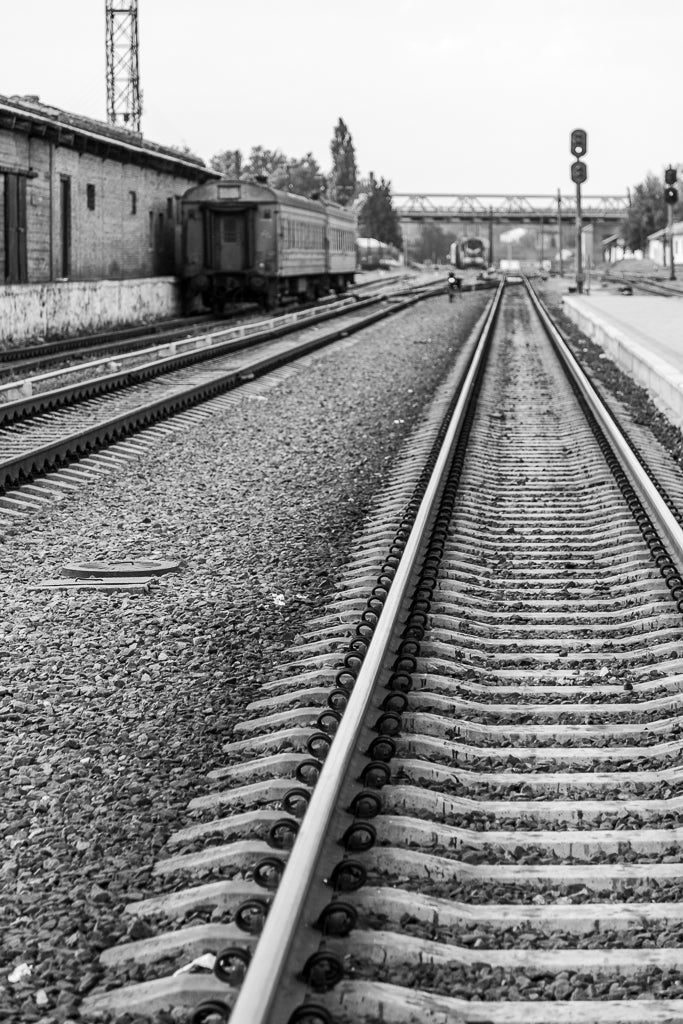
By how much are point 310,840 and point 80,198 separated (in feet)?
99.4

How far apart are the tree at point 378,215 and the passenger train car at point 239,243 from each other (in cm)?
9254

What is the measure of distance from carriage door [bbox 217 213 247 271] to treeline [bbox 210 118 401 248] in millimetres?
77254

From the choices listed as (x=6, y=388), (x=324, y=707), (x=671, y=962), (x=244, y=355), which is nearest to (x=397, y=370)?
(x=244, y=355)

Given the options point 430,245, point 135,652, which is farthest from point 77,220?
point 430,245

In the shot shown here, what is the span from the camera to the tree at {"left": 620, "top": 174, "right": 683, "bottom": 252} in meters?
116

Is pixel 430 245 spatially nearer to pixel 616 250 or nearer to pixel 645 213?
pixel 616 250

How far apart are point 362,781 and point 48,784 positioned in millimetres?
1071

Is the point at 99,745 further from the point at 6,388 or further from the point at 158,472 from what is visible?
the point at 6,388

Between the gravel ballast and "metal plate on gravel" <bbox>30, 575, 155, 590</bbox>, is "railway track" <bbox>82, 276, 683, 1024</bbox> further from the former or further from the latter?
"metal plate on gravel" <bbox>30, 575, 155, 590</bbox>

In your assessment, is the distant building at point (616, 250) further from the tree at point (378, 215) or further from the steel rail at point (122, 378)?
the steel rail at point (122, 378)

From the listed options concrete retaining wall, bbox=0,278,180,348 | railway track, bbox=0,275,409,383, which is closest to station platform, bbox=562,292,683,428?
railway track, bbox=0,275,409,383

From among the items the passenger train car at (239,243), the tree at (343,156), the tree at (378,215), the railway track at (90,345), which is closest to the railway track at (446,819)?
the railway track at (90,345)

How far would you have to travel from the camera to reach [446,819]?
13.6 ft

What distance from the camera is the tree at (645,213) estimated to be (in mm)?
115688
